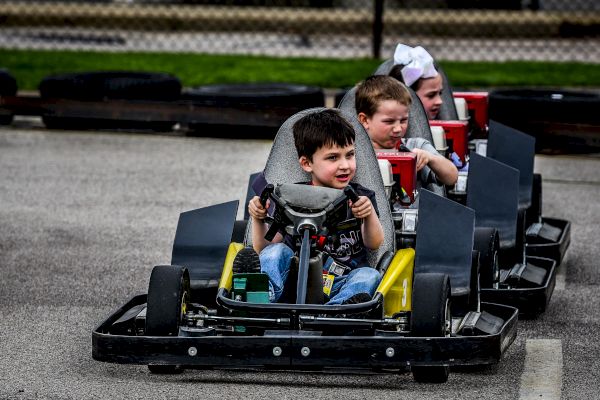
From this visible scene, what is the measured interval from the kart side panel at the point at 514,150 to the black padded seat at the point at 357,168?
205cm

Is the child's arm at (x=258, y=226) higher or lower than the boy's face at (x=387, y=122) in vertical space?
lower

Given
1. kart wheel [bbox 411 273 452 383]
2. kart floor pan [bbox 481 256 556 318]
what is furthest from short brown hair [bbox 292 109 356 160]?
kart floor pan [bbox 481 256 556 318]

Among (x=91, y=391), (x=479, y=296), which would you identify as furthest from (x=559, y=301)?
(x=91, y=391)

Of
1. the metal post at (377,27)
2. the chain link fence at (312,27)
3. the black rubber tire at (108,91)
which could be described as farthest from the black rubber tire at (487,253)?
the chain link fence at (312,27)

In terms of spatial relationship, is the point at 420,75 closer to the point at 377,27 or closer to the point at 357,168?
the point at 357,168

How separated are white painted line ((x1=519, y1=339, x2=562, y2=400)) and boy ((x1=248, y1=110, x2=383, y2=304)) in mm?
663

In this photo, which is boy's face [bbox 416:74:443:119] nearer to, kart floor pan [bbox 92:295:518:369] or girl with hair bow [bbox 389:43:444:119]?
girl with hair bow [bbox 389:43:444:119]

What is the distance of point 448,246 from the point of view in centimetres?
521

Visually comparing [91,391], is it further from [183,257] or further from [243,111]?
[243,111]

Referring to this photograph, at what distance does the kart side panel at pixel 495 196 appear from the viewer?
631cm

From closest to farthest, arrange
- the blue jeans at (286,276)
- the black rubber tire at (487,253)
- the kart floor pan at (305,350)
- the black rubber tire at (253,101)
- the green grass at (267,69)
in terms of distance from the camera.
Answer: the kart floor pan at (305,350) → the blue jeans at (286,276) → the black rubber tire at (487,253) → the black rubber tire at (253,101) → the green grass at (267,69)

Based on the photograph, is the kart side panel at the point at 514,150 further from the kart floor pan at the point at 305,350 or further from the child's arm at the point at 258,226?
the kart floor pan at the point at 305,350

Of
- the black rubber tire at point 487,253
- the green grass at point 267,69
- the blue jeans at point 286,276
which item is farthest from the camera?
the green grass at point 267,69

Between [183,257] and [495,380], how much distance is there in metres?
1.34
